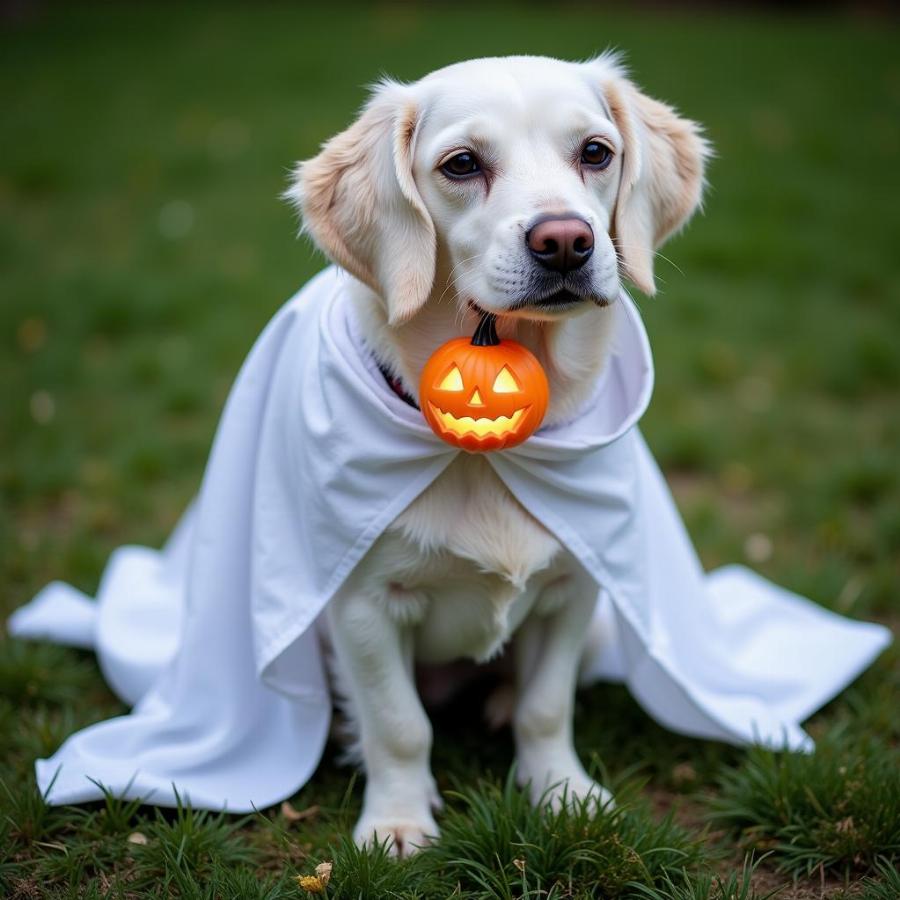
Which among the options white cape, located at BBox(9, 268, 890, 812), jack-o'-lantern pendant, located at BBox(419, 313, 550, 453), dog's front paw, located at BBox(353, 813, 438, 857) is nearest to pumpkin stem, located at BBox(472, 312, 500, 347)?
jack-o'-lantern pendant, located at BBox(419, 313, 550, 453)

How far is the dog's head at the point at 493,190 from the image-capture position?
7.27 ft

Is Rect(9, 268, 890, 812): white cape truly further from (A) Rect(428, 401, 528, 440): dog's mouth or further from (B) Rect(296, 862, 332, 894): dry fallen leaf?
(B) Rect(296, 862, 332, 894): dry fallen leaf

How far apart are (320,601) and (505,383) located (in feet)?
2.44

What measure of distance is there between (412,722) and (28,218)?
5.57 m

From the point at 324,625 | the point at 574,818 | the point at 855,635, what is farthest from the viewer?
the point at 855,635

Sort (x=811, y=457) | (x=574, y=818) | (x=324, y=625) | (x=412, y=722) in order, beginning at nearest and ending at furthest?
(x=574, y=818) → (x=412, y=722) → (x=324, y=625) → (x=811, y=457)

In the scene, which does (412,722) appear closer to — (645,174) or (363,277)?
(363,277)

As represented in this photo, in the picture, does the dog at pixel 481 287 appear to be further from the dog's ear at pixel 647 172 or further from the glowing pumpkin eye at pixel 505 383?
the glowing pumpkin eye at pixel 505 383

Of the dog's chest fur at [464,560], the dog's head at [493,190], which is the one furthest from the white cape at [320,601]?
the dog's head at [493,190]

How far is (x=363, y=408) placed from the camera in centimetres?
247

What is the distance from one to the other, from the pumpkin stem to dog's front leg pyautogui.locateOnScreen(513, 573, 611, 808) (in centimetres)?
69

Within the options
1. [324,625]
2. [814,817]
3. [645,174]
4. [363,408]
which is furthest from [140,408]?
[814,817]

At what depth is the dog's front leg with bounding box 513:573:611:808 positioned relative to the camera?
2725 mm

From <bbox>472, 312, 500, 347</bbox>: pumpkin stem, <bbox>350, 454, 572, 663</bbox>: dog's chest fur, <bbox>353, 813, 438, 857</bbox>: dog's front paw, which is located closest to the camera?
<bbox>472, 312, 500, 347</bbox>: pumpkin stem
